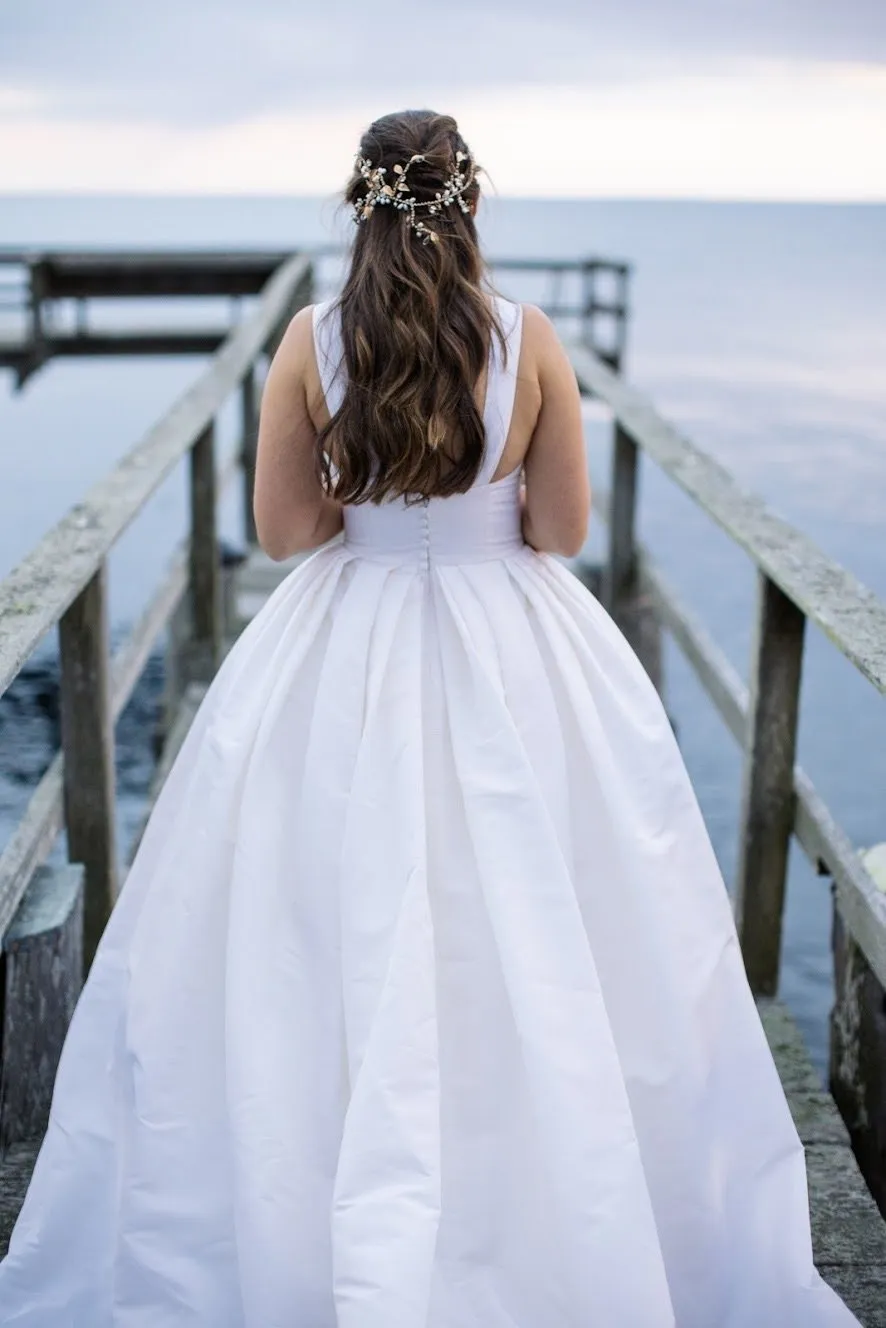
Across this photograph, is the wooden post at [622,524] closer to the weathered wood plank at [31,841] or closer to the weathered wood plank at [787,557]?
the weathered wood plank at [787,557]

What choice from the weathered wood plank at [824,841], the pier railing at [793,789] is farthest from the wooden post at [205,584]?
the pier railing at [793,789]

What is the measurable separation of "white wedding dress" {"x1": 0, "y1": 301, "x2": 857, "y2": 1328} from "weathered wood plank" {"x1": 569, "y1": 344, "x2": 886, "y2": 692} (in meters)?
0.29

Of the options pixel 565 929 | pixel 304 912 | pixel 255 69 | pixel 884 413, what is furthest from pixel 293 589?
pixel 255 69

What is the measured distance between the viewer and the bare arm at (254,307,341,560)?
2.02 m

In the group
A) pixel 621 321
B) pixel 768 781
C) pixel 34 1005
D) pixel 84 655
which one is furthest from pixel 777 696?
pixel 621 321

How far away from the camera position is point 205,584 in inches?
189

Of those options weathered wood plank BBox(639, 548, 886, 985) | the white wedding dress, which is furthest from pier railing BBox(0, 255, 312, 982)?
weathered wood plank BBox(639, 548, 886, 985)

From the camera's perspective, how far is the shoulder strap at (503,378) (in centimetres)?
198

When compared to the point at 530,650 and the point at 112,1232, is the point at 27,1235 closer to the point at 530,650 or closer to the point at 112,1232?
the point at 112,1232

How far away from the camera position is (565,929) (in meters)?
1.88

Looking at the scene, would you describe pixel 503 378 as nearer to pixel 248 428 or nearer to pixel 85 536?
pixel 85 536

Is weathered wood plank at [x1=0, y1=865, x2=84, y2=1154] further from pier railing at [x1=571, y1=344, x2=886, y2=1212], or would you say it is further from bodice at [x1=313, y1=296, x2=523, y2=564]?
pier railing at [x1=571, y1=344, x2=886, y2=1212]

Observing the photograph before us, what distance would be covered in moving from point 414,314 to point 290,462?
0.99 feet

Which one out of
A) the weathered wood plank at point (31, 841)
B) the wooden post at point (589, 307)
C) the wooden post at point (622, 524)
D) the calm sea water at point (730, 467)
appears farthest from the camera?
the wooden post at point (589, 307)
